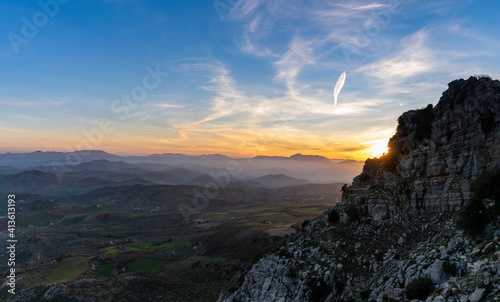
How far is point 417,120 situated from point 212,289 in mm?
50428

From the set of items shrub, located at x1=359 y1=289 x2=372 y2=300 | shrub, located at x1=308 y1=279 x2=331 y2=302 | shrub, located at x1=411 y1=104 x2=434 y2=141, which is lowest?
shrub, located at x1=308 y1=279 x2=331 y2=302

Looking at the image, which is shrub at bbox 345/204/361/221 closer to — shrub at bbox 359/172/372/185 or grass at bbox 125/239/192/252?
shrub at bbox 359/172/372/185

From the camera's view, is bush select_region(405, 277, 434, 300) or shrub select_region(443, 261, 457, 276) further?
bush select_region(405, 277, 434, 300)

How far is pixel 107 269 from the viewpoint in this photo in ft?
280

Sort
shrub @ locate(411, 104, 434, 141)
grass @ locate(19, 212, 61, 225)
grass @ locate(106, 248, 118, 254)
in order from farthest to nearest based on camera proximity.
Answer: grass @ locate(19, 212, 61, 225)
grass @ locate(106, 248, 118, 254)
shrub @ locate(411, 104, 434, 141)

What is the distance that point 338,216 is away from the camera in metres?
39.9

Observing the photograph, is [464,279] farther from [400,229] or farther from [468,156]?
[468,156]

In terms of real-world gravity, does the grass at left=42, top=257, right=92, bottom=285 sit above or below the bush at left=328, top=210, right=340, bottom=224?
below

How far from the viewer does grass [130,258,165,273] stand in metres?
82.4

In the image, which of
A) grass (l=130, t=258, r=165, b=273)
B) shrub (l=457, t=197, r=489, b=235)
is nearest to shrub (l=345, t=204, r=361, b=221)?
shrub (l=457, t=197, r=489, b=235)

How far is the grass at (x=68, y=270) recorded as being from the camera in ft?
249

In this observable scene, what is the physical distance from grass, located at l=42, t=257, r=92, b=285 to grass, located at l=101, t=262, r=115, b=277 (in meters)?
5.50

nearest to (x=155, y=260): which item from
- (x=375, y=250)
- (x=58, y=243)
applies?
(x=58, y=243)

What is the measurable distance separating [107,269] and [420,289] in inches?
3746
